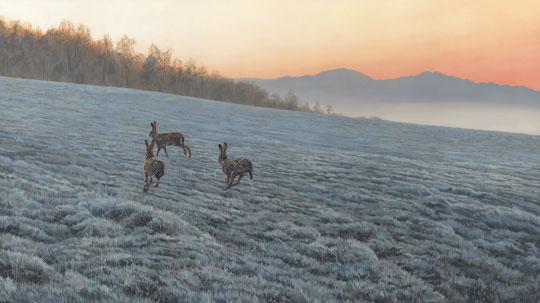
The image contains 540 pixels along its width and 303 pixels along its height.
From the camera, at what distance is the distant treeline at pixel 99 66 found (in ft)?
230

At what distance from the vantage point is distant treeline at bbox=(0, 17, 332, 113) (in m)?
70.2

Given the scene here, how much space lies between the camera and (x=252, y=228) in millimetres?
8430

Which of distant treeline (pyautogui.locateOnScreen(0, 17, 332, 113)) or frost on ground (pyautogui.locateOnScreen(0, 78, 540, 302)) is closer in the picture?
frost on ground (pyautogui.locateOnScreen(0, 78, 540, 302))

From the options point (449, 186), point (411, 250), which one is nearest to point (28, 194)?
point (411, 250)

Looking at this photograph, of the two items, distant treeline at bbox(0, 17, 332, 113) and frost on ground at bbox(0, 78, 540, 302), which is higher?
distant treeline at bbox(0, 17, 332, 113)

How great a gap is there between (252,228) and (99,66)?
82.2 meters

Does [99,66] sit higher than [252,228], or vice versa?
[99,66]

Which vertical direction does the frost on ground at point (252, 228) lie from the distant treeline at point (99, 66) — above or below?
below

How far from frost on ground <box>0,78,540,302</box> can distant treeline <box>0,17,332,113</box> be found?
Result: 62755mm

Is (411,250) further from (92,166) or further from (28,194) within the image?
(92,166)

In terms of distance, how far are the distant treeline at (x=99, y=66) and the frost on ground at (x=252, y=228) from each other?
206 ft

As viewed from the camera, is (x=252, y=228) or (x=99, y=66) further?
(x=99, y=66)

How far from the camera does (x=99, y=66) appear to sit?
7931 centimetres

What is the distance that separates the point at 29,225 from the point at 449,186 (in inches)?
552
